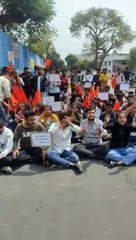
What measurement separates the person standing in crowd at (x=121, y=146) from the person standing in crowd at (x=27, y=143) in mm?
1205

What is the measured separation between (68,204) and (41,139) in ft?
4.01

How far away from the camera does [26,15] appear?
19547 mm

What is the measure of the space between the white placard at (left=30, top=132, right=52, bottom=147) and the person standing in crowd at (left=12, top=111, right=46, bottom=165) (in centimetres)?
39

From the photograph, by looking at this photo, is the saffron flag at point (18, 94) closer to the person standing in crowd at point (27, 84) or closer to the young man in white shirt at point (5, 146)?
the person standing in crowd at point (27, 84)

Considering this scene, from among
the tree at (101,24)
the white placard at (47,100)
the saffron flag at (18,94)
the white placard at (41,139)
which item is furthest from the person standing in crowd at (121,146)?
the tree at (101,24)

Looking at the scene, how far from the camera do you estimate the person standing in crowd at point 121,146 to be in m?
5.55

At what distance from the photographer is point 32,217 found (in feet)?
13.9

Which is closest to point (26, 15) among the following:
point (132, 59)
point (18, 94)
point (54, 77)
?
point (54, 77)

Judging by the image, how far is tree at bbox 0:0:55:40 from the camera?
1903 centimetres

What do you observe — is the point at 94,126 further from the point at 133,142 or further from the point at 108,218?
the point at 108,218

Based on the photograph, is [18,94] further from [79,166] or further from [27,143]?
[79,166]

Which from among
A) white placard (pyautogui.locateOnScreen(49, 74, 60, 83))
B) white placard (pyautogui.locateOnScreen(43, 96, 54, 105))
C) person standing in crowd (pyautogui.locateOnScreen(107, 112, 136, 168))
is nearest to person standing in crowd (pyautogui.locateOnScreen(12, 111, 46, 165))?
person standing in crowd (pyautogui.locateOnScreen(107, 112, 136, 168))

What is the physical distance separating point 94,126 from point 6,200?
2250 mm

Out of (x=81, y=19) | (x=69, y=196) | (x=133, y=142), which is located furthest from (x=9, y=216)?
(x=81, y=19)
